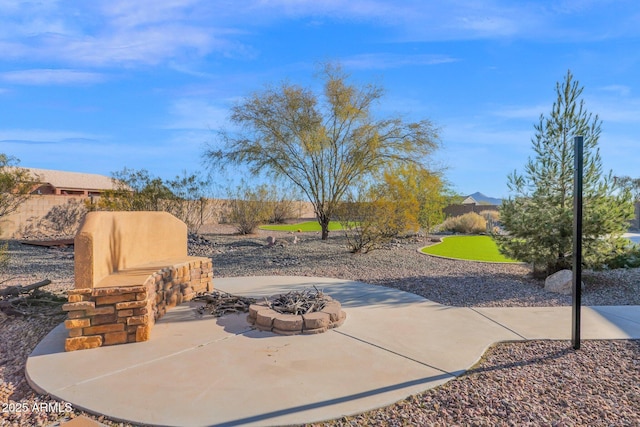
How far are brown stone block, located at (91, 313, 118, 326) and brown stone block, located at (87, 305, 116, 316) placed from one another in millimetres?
34

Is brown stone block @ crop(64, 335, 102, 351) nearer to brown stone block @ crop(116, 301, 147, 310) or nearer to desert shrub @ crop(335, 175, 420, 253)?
brown stone block @ crop(116, 301, 147, 310)

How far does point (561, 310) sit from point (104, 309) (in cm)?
570

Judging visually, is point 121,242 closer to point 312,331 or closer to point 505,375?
point 312,331

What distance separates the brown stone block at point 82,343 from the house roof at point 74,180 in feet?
84.6

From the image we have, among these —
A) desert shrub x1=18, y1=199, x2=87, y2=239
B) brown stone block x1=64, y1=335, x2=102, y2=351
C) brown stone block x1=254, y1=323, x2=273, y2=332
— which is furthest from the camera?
desert shrub x1=18, y1=199, x2=87, y2=239

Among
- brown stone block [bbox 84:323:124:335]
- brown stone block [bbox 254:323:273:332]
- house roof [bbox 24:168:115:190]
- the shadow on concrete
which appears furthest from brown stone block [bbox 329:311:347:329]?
house roof [bbox 24:168:115:190]

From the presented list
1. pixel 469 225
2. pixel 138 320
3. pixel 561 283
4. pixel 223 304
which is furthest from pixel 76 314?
pixel 469 225

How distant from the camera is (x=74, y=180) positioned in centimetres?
2945

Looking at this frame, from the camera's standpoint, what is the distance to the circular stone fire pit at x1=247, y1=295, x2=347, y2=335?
412 centimetres

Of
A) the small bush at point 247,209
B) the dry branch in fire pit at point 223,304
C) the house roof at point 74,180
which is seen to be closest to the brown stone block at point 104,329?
the dry branch in fire pit at point 223,304

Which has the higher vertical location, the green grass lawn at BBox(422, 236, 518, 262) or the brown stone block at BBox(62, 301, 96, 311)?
the brown stone block at BBox(62, 301, 96, 311)

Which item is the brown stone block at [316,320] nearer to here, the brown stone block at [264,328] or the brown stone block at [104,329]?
the brown stone block at [264,328]

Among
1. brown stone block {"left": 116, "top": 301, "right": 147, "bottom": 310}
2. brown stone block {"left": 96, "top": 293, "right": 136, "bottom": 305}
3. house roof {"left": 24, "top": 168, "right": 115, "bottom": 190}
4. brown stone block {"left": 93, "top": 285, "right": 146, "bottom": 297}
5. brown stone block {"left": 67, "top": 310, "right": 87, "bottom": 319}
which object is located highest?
house roof {"left": 24, "top": 168, "right": 115, "bottom": 190}

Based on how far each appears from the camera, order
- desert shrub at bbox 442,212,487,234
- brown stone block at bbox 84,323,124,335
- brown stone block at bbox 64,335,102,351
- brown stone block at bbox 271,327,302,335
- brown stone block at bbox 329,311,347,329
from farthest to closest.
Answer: desert shrub at bbox 442,212,487,234 → brown stone block at bbox 329,311,347,329 → brown stone block at bbox 271,327,302,335 → brown stone block at bbox 84,323,124,335 → brown stone block at bbox 64,335,102,351
